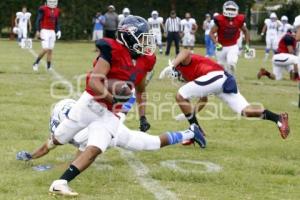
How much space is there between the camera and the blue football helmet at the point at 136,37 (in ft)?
16.9

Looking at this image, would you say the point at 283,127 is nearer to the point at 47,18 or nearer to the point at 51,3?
the point at 47,18

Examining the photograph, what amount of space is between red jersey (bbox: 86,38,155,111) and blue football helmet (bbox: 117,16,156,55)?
0.06 metres

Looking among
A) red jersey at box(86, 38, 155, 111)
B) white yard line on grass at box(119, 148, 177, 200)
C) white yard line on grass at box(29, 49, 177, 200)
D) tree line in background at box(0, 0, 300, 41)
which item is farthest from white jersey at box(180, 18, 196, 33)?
red jersey at box(86, 38, 155, 111)

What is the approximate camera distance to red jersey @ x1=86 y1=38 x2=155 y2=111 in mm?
5039

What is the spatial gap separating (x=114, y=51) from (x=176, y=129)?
10.8 feet

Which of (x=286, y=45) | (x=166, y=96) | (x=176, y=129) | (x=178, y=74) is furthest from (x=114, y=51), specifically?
(x=286, y=45)

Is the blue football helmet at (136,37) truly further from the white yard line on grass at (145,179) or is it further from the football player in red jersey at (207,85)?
the football player in red jersey at (207,85)

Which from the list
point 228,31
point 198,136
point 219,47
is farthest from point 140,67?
point 228,31

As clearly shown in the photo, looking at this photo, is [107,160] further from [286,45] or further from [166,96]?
[286,45]

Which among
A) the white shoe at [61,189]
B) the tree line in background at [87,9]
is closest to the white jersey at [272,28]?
the tree line in background at [87,9]

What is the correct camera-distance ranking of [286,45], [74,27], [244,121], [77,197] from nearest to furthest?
[77,197]
[244,121]
[286,45]
[74,27]

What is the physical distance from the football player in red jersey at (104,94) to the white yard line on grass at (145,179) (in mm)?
503

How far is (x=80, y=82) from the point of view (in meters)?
12.7

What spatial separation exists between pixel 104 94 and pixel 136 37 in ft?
1.69
